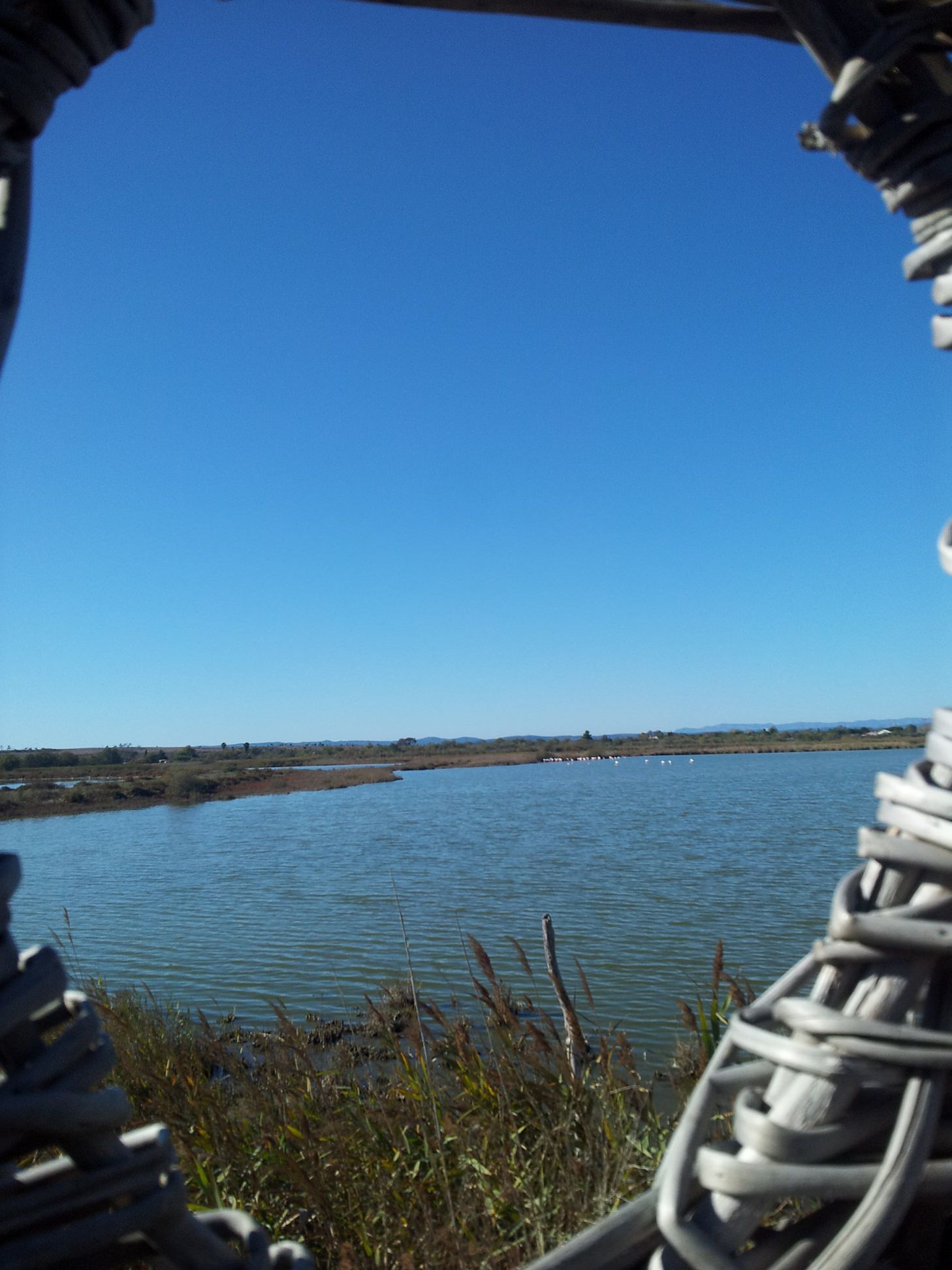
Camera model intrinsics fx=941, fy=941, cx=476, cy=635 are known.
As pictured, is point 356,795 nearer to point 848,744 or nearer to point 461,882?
point 461,882

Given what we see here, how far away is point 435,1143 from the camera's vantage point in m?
2.48

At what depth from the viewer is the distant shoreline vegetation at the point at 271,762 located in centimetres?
3762

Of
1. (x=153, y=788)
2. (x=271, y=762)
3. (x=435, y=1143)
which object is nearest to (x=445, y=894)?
(x=435, y=1143)

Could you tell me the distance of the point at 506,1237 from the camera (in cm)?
191

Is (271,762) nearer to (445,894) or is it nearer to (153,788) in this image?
(153,788)

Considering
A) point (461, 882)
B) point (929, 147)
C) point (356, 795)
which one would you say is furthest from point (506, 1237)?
point (356, 795)

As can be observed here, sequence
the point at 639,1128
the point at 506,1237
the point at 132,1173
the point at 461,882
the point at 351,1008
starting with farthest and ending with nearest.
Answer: the point at 461,882 < the point at 351,1008 < the point at 639,1128 < the point at 506,1237 < the point at 132,1173

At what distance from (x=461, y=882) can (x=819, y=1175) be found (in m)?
13.4

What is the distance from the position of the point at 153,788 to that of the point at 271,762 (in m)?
28.3

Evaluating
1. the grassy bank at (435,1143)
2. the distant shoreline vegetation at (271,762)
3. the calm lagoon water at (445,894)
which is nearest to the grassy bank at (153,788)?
the distant shoreline vegetation at (271,762)

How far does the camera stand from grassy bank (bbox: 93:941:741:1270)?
6.16 feet

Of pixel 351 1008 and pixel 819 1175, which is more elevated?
pixel 819 1175

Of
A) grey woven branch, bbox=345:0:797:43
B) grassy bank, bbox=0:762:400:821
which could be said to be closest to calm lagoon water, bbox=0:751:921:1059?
grey woven branch, bbox=345:0:797:43

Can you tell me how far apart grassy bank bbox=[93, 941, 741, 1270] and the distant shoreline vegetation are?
109 feet
